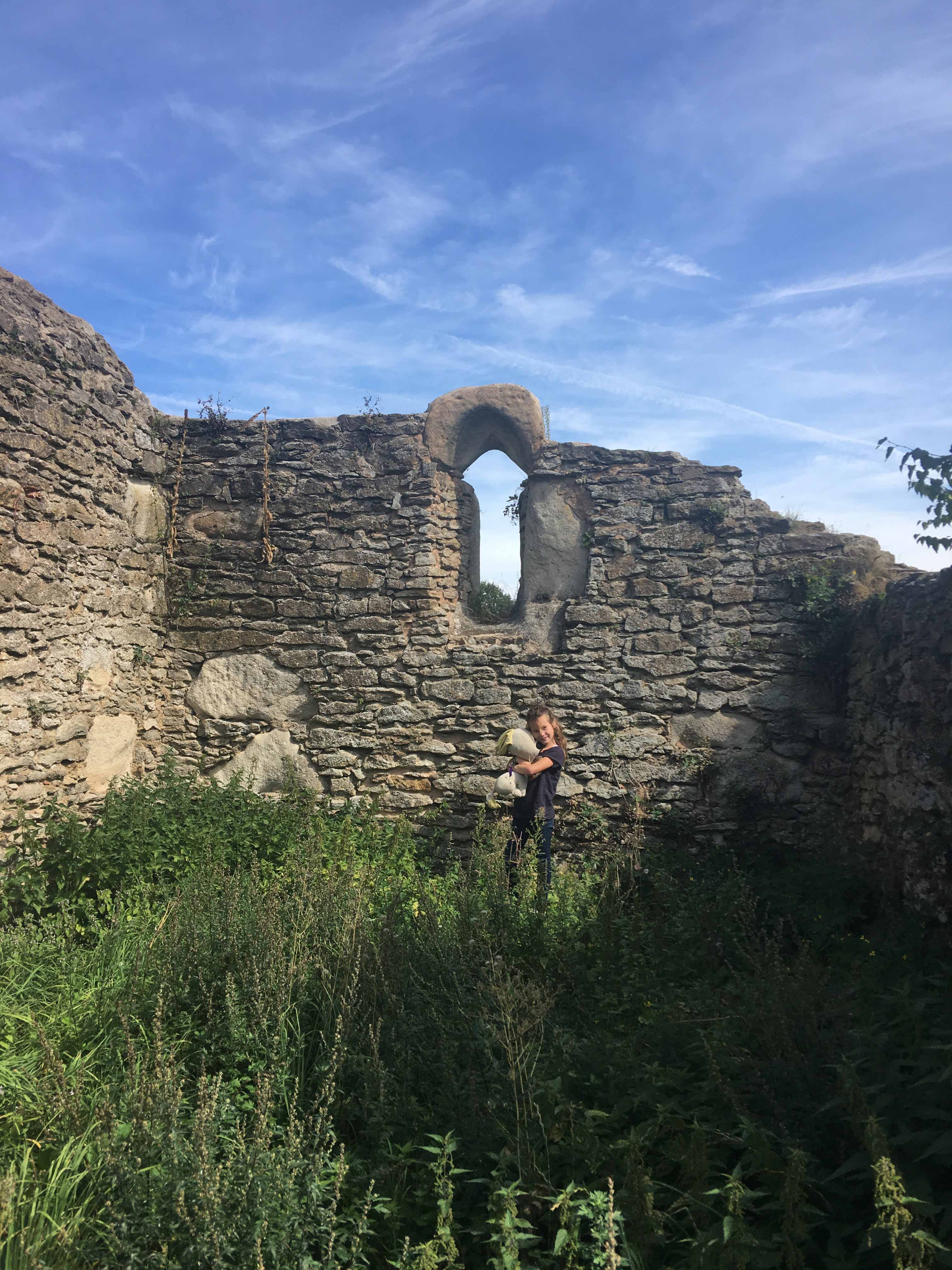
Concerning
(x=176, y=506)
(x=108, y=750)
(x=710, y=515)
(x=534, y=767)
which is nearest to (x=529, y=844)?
(x=534, y=767)

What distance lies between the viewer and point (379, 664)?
6539mm

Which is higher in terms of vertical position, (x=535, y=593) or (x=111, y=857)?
(x=535, y=593)

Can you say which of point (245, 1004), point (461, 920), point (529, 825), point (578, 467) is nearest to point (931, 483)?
point (578, 467)

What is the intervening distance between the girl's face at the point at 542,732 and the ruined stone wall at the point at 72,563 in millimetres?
3202

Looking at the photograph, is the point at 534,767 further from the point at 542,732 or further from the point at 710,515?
the point at 710,515

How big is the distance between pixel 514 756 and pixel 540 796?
401 millimetres

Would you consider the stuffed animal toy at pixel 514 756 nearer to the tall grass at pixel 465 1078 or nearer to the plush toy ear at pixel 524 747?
the plush toy ear at pixel 524 747

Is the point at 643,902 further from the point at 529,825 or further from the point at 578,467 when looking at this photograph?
the point at 578,467

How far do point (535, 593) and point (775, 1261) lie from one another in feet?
16.7

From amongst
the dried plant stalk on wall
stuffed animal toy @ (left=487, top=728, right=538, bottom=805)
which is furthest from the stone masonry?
stuffed animal toy @ (left=487, top=728, right=538, bottom=805)

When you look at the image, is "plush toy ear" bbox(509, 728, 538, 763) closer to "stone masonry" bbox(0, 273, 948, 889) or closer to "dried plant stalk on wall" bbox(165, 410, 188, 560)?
"stone masonry" bbox(0, 273, 948, 889)

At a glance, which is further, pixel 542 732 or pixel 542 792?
pixel 542 732

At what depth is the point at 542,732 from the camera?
580cm

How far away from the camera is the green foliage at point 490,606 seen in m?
6.95
